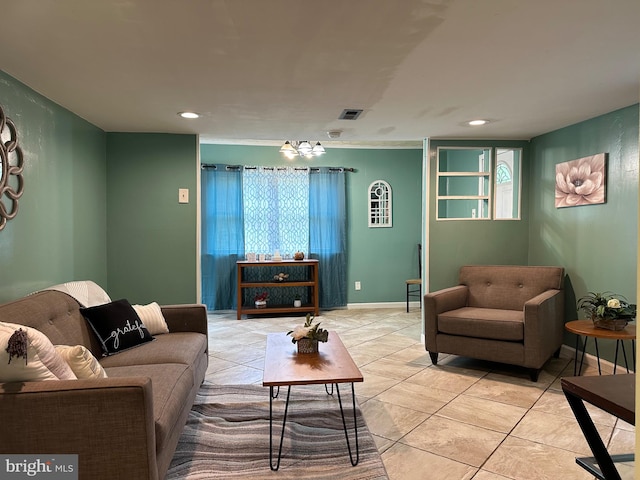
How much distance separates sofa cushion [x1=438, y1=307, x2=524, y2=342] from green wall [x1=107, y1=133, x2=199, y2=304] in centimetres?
237

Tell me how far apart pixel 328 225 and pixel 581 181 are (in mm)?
3146

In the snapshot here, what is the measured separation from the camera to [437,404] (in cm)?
274

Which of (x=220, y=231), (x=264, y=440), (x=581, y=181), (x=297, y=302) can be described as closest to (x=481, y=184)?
(x=581, y=181)

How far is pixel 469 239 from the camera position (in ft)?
13.9

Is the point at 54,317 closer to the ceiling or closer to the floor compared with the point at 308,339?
closer to the ceiling

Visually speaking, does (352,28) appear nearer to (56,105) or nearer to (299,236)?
(56,105)

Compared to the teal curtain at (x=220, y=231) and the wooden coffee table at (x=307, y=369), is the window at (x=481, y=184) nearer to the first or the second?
the wooden coffee table at (x=307, y=369)

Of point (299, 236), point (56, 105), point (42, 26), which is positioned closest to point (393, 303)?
point (299, 236)

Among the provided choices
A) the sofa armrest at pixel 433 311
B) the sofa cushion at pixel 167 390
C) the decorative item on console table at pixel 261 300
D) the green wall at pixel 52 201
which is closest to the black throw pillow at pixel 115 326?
the sofa cushion at pixel 167 390

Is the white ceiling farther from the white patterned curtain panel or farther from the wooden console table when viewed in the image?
the wooden console table

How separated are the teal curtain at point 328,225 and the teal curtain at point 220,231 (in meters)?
1.02

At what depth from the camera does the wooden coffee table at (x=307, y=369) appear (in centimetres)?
197

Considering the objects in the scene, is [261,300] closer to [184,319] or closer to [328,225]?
[328,225]

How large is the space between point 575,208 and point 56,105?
4.24 meters
